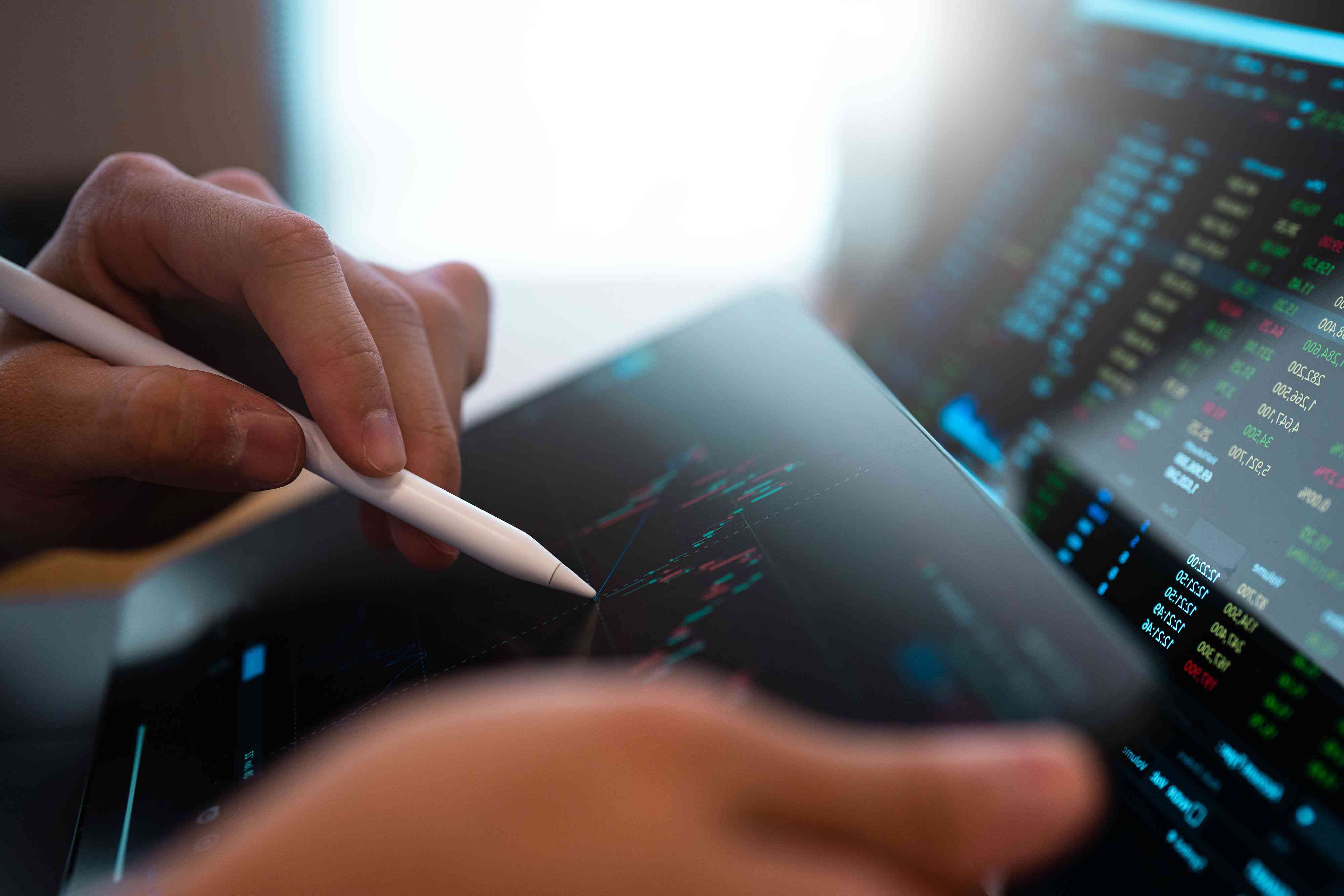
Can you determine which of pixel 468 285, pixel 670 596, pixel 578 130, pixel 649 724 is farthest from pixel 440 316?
pixel 578 130

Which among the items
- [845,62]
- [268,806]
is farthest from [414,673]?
[845,62]

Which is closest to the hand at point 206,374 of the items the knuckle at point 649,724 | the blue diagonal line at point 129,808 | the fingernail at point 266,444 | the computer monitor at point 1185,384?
the fingernail at point 266,444

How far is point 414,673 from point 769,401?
0.25m

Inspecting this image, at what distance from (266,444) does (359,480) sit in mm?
46

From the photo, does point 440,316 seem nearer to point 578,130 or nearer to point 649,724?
point 649,724

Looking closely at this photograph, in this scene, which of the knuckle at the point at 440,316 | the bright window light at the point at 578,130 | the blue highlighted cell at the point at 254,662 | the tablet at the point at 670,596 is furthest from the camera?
the bright window light at the point at 578,130

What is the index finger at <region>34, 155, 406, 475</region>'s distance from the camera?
14.4 inches

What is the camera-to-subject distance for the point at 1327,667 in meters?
0.30

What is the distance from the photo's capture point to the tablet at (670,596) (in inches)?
11.0

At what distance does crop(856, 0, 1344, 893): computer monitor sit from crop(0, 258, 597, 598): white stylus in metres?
0.26

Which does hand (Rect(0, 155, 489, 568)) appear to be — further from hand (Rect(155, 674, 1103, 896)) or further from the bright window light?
the bright window light

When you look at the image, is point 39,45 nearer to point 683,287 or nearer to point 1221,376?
point 683,287

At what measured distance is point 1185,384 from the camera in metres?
0.42

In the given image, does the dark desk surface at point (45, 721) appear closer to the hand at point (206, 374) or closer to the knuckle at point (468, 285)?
the hand at point (206, 374)
